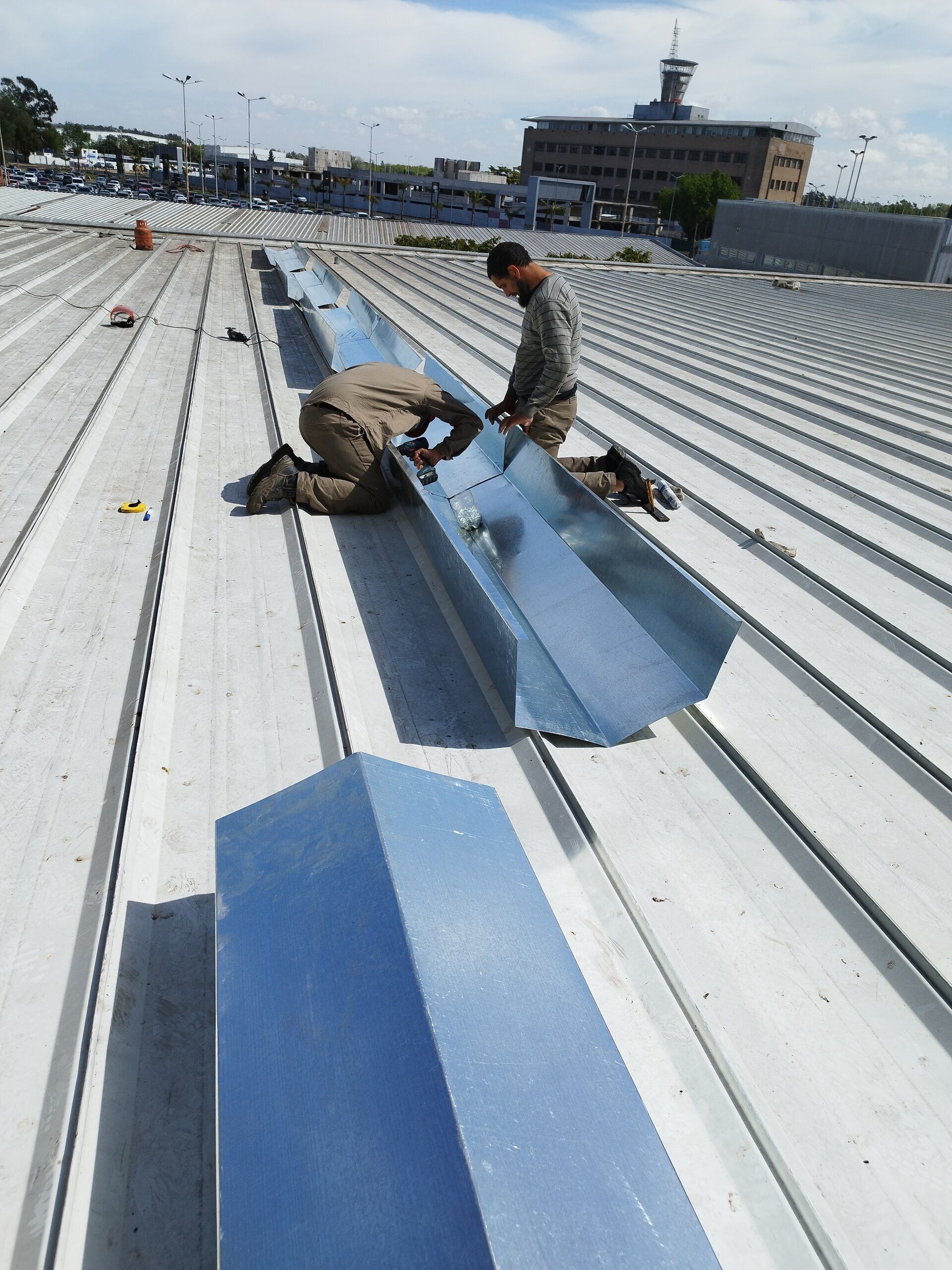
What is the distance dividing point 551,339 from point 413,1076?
395 cm

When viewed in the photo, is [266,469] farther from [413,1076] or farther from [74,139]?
[74,139]

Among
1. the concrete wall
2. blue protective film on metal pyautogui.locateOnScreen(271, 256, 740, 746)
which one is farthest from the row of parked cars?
blue protective film on metal pyautogui.locateOnScreen(271, 256, 740, 746)

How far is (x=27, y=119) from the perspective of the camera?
271 ft

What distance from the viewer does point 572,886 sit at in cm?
229

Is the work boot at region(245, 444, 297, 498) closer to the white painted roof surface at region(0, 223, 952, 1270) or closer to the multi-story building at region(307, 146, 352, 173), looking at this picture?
the white painted roof surface at region(0, 223, 952, 1270)

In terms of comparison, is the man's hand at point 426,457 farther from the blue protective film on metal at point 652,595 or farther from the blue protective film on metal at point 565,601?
the blue protective film on metal at point 652,595

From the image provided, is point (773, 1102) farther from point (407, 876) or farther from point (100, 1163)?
point (100, 1163)

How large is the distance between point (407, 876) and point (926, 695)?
240 centimetres

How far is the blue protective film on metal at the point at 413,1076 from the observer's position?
1.27m

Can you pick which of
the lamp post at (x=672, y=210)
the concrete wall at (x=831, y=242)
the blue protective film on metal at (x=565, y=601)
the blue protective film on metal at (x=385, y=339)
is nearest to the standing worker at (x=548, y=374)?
A: the blue protective film on metal at (x=565, y=601)

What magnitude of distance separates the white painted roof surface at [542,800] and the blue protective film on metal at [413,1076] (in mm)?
282

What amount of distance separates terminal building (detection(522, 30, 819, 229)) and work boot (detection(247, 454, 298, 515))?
256ft

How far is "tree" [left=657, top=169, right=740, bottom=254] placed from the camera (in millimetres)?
69625

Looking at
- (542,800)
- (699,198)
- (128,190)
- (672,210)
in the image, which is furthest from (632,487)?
(672,210)
